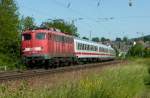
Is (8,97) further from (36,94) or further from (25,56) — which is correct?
(25,56)

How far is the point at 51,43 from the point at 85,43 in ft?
63.4

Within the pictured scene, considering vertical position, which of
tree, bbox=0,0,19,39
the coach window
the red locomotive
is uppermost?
tree, bbox=0,0,19,39

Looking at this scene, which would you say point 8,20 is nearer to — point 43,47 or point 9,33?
point 9,33

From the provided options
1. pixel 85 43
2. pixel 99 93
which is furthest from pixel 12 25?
pixel 99 93

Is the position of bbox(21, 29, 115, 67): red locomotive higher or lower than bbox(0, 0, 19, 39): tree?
lower

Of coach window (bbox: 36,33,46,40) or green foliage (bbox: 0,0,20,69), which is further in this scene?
green foliage (bbox: 0,0,20,69)

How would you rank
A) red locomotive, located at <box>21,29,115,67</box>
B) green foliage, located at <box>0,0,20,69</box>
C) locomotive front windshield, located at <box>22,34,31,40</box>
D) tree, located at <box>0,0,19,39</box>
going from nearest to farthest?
1. red locomotive, located at <box>21,29,115,67</box>
2. locomotive front windshield, located at <box>22,34,31,40</box>
3. green foliage, located at <box>0,0,20,69</box>
4. tree, located at <box>0,0,19,39</box>

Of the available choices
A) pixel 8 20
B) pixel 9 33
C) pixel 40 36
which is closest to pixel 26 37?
pixel 40 36

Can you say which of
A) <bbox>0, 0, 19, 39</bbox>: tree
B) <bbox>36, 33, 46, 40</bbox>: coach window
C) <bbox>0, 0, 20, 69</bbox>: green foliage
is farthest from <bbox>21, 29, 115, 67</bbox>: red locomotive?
<bbox>0, 0, 19, 39</bbox>: tree

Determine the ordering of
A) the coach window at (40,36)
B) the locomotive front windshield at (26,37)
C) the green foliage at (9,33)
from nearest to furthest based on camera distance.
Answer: the coach window at (40,36)
the locomotive front windshield at (26,37)
the green foliage at (9,33)

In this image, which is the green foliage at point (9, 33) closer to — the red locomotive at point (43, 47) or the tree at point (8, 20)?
the tree at point (8, 20)

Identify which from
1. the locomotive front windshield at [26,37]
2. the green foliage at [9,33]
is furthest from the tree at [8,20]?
the locomotive front windshield at [26,37]

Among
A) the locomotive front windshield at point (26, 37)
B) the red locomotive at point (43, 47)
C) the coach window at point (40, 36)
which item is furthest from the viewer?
the locomotive front windshield at point (26, 37)

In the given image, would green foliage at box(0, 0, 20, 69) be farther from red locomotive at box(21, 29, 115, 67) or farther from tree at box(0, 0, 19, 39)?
red locomotive at box(21, 29, 115, 67)
